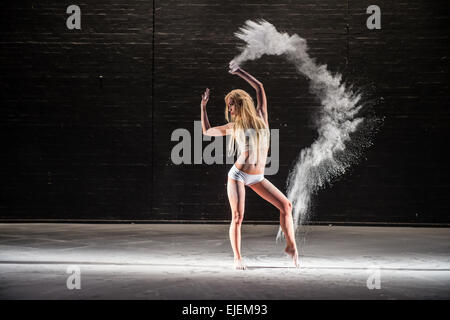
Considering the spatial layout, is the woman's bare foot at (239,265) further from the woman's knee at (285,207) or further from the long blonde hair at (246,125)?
the long blonde hair at (246,125)

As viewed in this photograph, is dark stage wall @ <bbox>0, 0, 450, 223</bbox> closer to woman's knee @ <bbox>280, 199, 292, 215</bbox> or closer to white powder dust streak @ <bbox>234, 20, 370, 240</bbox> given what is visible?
white powder dust streak @ <bbox>234, 20, 370, 240</bbox>

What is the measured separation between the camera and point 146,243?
877 centimetres

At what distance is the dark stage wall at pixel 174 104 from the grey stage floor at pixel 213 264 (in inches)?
41.3

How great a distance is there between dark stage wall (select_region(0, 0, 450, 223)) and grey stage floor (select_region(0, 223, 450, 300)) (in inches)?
41.3

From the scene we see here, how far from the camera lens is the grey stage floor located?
5.37 m

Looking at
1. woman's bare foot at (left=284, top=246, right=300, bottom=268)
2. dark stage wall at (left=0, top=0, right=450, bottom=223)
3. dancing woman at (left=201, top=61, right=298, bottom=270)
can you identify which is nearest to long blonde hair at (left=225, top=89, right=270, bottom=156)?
dancing woman at (left=201, top=61, right=298, bottom=270)

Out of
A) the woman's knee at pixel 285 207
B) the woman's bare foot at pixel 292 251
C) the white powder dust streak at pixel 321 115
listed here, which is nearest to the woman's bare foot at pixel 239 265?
the woman's bare foot at pixel 292 251

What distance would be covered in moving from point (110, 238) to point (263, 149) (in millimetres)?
3797

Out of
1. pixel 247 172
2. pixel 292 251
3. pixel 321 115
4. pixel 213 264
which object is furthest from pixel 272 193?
pixel 321 115

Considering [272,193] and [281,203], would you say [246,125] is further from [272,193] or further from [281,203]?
[281,203]

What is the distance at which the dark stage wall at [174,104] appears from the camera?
11414 mm

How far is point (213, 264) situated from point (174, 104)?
17.5ft
